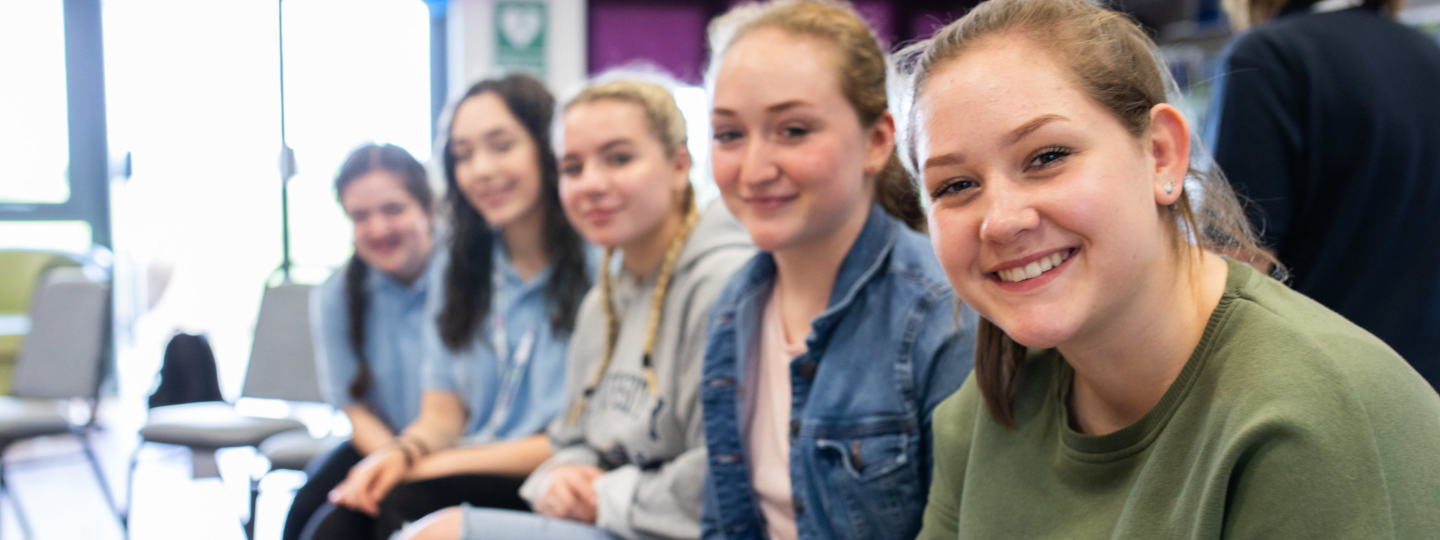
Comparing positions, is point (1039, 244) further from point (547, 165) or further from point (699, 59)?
point (699, 59)

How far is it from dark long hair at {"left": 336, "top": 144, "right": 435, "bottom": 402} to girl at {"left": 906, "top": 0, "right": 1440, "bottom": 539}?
180 centimetres

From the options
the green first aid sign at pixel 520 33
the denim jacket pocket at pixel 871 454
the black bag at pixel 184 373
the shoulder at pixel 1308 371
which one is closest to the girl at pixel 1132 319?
the shoulder at pixel 1308 371

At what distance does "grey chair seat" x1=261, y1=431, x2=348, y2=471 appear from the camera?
2270mm

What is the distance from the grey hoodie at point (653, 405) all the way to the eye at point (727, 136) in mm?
315

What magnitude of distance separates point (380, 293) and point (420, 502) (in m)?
0.75

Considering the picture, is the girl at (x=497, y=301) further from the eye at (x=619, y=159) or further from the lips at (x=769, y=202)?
the lips at (x=769, y=202)

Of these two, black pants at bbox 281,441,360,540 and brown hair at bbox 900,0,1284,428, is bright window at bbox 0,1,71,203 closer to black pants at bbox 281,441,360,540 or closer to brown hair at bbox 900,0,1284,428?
black pants at bbox 281,441,360,540

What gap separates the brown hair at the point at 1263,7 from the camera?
1.43 m

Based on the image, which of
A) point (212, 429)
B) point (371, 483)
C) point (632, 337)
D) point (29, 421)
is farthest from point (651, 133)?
point (29, 421)

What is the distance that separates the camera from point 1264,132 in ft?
4.56

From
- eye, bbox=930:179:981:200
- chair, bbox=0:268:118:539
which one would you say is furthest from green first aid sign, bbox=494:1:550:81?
eye, bbox=930:179:981:200

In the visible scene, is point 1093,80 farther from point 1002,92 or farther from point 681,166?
point 681,166

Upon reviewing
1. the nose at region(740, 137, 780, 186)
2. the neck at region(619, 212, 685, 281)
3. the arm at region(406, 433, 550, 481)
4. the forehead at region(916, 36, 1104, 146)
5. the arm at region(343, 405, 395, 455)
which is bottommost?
the arm at region(343, 405, 395, 455)

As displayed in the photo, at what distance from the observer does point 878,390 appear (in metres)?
1.18
